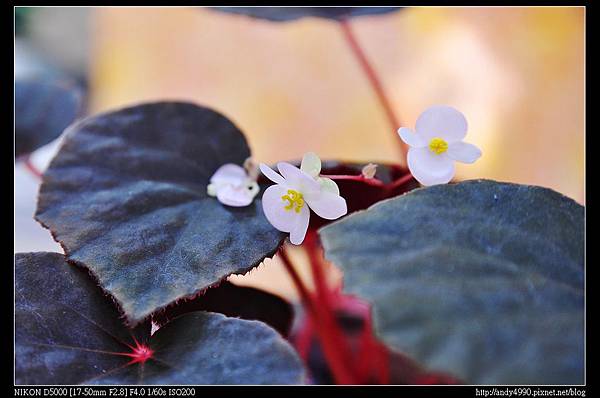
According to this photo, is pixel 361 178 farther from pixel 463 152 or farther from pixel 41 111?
pixel 41 111

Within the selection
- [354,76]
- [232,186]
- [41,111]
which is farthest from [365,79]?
[232,186]

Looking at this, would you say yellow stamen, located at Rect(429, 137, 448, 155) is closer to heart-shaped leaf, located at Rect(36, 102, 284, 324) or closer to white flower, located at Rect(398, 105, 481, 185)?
white flower, located at Rect(398, 105, 481, 185)

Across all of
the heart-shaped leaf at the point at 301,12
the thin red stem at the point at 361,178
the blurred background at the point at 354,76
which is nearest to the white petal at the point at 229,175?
the thin red stem at the point at 361,178

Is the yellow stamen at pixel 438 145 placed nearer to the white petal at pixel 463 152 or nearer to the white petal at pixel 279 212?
the white petal at pixel 463 152

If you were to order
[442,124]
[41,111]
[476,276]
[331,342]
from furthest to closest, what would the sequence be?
[41,111], [331,342], [442,124], [476,276]

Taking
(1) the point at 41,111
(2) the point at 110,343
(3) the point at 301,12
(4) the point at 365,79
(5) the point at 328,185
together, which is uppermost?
(4) the point at 365,79
